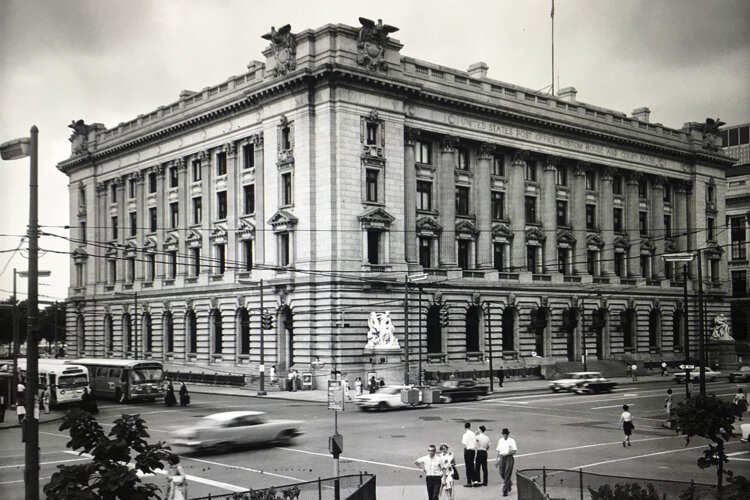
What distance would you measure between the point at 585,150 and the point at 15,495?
65446 millimetres

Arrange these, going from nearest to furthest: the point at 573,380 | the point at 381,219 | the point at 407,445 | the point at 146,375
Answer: the point at 407,445
the point at 146,375
the point at 573,380
the point at 381,219

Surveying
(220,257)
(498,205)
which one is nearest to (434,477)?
(220,257)

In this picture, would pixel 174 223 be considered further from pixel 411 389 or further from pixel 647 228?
pixel 647 228

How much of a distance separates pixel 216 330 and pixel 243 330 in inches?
189

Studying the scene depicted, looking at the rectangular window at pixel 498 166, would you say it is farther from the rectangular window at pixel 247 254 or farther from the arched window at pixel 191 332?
the arched window at pixel 191 332

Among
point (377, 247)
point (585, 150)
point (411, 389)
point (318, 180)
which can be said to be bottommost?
point (411, 389)

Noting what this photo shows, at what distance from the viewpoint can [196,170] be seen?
7331cm

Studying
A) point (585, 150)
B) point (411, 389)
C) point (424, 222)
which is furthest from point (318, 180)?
point (585, 150)

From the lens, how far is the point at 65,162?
303 ft

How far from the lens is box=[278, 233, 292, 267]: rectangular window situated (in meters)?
61.4

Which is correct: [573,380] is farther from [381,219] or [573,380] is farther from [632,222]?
[632,222]

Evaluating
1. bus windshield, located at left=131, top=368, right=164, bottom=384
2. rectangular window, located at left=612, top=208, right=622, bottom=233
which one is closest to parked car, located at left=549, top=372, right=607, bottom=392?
bus windshield, located at left=131, top=368, right=164, bottom=384

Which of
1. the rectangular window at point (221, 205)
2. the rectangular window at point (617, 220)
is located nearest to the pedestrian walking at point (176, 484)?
the rectangular window at point (221, 205)

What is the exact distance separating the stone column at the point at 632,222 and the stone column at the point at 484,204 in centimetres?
2111
